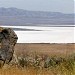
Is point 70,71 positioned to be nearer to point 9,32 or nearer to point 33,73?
point 33,73

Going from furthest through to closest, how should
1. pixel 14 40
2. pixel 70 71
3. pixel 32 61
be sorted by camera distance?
pixel 32 61
pixel 14 40
pixel 70 71

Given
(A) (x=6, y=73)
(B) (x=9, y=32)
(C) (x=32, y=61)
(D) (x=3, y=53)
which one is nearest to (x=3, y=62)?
(D) (x=3, y=53)

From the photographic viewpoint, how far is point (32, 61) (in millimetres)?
13117

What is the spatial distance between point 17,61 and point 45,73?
3816 mm

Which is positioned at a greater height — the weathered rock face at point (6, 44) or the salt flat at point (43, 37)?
the weathered rock face at point (6, 44)

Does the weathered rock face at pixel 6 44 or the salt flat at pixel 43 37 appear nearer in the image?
the weathered rock face at pixel 6 44

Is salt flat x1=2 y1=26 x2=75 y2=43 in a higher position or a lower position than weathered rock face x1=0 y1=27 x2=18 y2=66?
lower

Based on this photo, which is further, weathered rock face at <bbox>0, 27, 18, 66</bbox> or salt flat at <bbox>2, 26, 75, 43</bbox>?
salt flat at <bbox>2, 26, 75, 43</bbox>

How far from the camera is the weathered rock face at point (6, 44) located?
456 inches

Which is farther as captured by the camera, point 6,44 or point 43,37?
point 43,37

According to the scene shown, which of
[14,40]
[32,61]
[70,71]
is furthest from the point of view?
[32,61]

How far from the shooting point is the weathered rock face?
1157cm

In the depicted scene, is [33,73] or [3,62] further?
[3,62]

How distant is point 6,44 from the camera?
465 inches
